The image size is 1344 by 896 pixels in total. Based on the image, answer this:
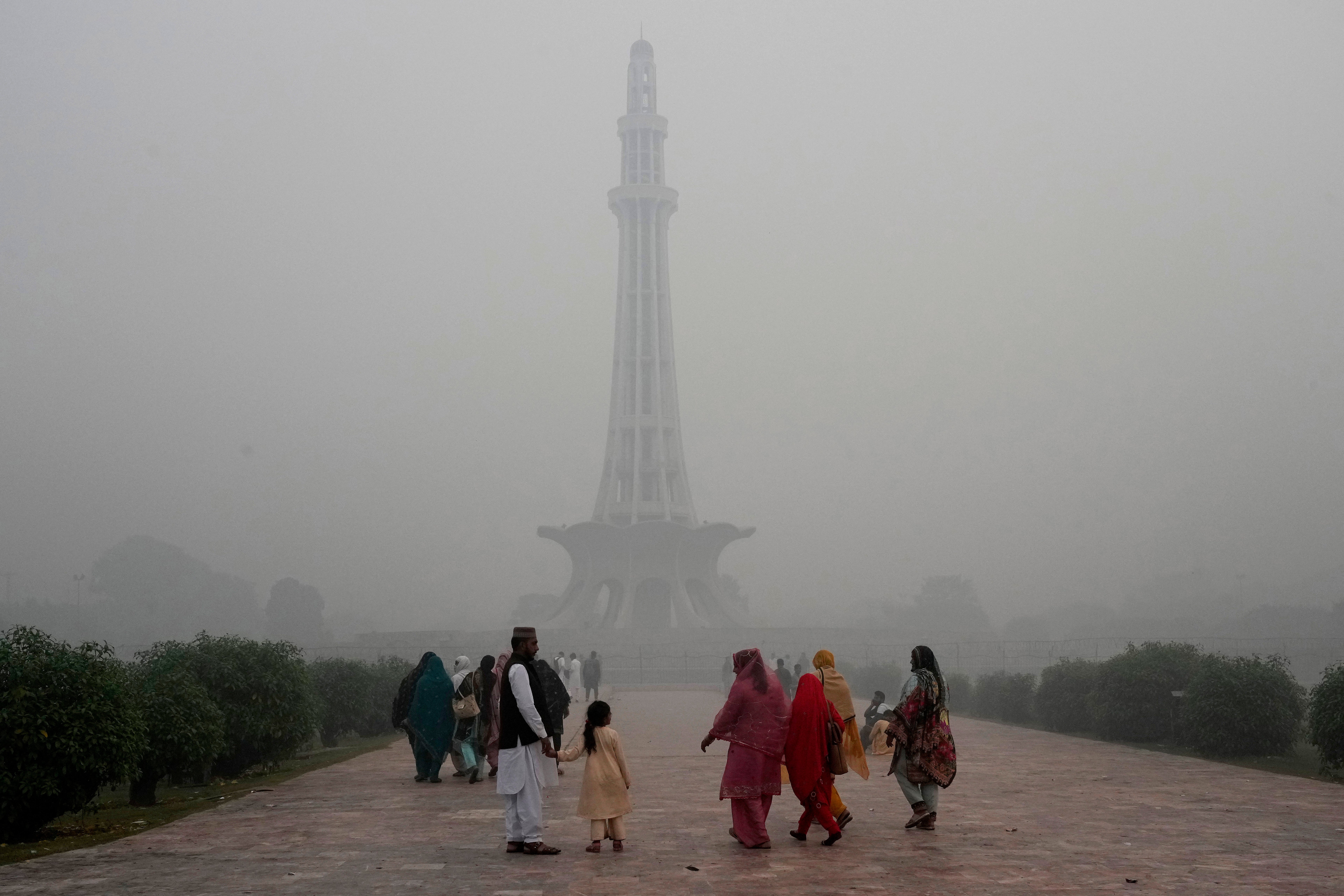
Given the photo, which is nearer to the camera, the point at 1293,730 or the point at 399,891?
the point at 399,891

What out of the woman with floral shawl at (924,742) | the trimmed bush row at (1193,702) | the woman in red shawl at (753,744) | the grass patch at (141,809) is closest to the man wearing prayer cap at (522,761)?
the woman in red shawl at (753,744)

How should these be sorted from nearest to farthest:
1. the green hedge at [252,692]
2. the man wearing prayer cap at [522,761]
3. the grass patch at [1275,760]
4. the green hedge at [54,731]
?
the man wearing prayer cap at [522,761]
the green hedge at [54,731]
the grass patch at [1275,760]
the green hedge at [252,692]

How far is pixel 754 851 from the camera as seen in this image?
617cm

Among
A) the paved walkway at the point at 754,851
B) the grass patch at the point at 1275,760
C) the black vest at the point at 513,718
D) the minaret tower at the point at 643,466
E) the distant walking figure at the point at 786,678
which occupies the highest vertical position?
the minaret tower at the point at 643,466

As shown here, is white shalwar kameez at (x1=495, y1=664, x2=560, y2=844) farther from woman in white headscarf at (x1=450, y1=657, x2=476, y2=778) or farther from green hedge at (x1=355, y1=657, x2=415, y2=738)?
green hedge at (x1=355, y1=657, x2=415, y2=738)

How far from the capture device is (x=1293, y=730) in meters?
11.4

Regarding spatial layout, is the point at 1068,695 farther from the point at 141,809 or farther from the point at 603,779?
the point at 141,809

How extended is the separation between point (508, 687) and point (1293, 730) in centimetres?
856

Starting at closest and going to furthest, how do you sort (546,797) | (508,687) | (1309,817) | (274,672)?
(508,687) → (1309,817) → (546,797) → (274,672)

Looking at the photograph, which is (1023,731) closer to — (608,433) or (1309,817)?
(1309,817)

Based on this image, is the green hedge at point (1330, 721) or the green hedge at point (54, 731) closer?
the green hedge at point (54, 731)

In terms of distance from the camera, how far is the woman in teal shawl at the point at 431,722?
9.41 m

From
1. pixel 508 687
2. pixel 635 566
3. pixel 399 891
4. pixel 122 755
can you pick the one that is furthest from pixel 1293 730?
pixel 635 566

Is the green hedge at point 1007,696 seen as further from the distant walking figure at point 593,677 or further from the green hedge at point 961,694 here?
the distant walking figure at point 593,677
